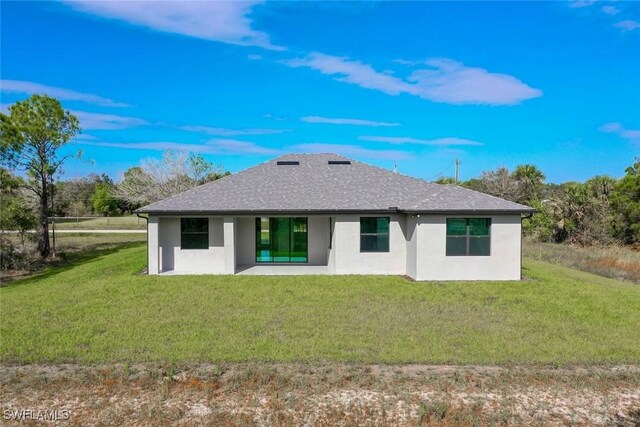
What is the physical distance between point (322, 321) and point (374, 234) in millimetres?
6516

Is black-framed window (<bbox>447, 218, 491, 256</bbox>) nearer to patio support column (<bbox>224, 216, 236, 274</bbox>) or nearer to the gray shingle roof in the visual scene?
the gray shingle roof

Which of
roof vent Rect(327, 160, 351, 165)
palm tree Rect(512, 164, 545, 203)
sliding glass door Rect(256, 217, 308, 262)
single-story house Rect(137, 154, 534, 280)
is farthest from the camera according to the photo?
palm tree Rect(512, 164, 545, 203)

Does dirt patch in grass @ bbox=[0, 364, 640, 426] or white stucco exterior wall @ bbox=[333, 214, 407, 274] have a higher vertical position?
white stucco exterior wall @ bbox=[333, 214, 407, 274]

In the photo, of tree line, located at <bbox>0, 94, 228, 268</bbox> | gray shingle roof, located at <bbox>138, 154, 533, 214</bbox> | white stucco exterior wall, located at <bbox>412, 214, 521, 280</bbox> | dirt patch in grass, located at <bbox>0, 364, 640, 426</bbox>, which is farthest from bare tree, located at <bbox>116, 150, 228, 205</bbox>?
dirt patch in grass, located at <bbox>0, 364, 640, 426</bbox>

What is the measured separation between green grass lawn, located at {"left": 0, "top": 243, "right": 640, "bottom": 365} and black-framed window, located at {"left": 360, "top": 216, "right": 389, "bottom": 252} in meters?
1.38

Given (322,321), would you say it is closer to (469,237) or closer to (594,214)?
(469,237)

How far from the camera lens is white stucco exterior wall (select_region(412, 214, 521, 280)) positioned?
1429 cm

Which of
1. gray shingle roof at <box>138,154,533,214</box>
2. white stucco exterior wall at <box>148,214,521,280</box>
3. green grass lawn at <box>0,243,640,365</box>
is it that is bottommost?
green grass lawn at <box>0,243,640,365</box>

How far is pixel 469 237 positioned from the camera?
14.5 m

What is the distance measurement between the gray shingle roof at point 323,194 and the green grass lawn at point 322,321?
101 inches

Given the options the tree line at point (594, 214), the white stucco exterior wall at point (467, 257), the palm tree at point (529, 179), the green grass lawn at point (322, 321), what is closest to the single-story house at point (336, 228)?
the white stucco exterior wall at point (467, 257)

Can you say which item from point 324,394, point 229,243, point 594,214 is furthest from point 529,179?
point 324,394

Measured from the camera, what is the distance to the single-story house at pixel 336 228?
47.3ft

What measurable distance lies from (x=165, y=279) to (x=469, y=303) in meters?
9.87
